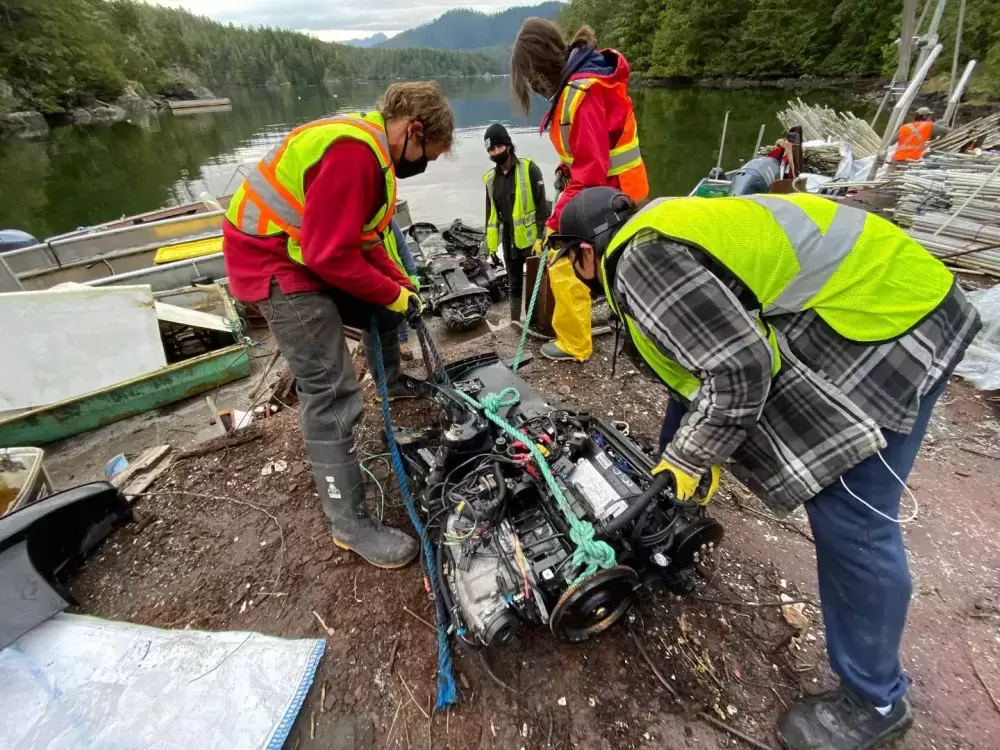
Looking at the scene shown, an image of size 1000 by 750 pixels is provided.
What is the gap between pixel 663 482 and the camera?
1814 millimetres

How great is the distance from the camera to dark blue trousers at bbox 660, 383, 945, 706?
1.56 m

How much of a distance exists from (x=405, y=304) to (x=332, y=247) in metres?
0.67

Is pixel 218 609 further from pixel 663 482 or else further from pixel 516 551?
pixel 663 482

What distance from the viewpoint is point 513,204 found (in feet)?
17.5

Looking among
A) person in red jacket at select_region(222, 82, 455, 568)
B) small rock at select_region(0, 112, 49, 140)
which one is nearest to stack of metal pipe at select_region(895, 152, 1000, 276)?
person in red jacket at select_region(222, 82, 455, 568)

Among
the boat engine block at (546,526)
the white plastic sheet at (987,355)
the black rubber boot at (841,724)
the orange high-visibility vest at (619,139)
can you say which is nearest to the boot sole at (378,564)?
the boat engine block at (546,526)

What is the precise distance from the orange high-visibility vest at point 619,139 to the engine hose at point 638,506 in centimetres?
214

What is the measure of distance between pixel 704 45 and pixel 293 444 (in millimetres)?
56543

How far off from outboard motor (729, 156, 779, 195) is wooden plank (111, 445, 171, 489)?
6762 mm

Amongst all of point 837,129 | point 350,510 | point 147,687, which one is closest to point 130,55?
point 837,129

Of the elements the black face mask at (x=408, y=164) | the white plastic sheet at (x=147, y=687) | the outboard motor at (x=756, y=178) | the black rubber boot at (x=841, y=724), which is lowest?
the black rubber boot at (x=841, y=724)

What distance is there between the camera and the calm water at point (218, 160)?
17109mm

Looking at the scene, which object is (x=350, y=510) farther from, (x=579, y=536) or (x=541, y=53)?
(x=541, y=53)

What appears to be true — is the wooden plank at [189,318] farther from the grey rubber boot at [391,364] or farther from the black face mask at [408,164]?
the black face mask at [408,164]
